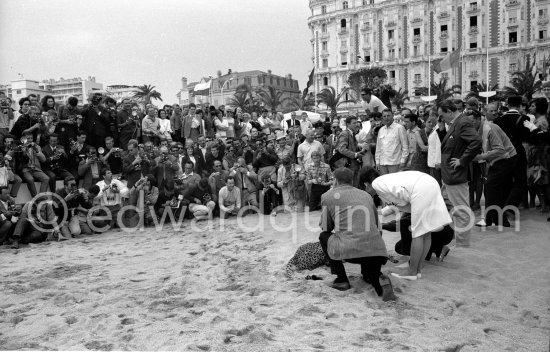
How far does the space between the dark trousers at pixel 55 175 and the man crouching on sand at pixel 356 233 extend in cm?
709

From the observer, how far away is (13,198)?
9.71 meters

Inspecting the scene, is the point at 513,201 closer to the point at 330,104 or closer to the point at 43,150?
the point at 43,150

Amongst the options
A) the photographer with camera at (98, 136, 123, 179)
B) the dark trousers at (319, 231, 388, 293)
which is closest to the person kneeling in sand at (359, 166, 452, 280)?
the dark trousers at (319, 231, 388, 293)

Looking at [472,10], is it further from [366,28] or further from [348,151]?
[348,151]

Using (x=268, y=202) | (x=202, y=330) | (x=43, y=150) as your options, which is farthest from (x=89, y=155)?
(x=202, y=330)

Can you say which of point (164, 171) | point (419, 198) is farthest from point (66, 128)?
point (419, 198)

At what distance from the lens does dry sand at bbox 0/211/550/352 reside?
4.35 meters

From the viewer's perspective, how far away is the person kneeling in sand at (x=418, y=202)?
5.50m

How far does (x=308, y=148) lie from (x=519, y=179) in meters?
4.20

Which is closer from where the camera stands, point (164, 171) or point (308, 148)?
point (308, 148)

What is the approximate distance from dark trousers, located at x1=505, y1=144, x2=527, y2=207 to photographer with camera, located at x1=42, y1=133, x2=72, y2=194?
8553 millimetres

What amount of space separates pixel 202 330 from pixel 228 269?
217cm

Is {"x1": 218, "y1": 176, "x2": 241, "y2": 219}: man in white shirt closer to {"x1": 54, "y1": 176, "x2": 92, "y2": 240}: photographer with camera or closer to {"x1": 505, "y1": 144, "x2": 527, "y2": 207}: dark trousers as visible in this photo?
{"x1": 54, "y1": 176, "x2": 92, "y2": 240}: photographer with camera

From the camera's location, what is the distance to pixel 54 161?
10.4 metres
